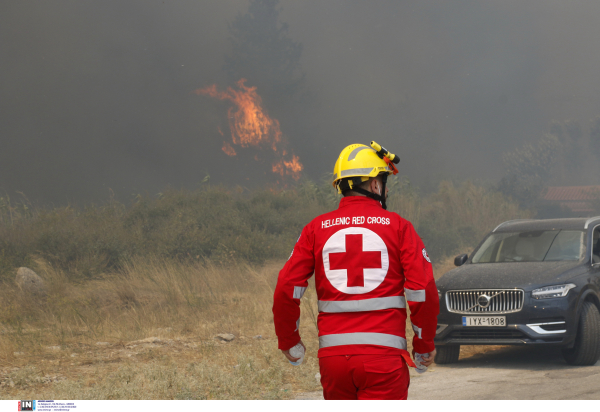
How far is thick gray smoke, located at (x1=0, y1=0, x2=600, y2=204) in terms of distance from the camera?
53.2 metres

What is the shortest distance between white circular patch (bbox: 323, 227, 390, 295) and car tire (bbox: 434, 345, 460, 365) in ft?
19.5

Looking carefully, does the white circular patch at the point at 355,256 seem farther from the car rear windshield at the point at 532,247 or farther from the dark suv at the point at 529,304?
the car rear windshield at the point at 532,247

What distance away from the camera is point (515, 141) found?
102 meters

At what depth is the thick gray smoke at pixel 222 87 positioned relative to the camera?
53.2 meters

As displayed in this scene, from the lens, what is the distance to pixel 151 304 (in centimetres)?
1340

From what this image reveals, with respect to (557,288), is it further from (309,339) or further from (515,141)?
→ (515,141)

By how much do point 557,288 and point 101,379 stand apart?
5.86 m

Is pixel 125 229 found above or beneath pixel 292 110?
beneath

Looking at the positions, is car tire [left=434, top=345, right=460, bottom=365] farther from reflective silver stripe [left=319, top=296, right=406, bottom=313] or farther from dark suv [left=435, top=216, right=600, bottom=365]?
reflective silver stripe [left=319, top=296, right=406, bottom=313]

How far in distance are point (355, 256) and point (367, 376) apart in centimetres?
62

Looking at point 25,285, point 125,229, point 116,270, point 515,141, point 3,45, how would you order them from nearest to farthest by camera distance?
point 25,285 → point 116,270 → point 125,229 → point 3,45 → point 515,141

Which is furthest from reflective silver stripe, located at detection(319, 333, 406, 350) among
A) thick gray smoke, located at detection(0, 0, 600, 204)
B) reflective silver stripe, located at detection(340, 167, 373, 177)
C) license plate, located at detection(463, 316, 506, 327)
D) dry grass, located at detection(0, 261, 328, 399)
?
thick gray smoke, located at detection(0, 0, 600, 204)

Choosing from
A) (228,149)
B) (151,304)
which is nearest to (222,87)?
(228,149)

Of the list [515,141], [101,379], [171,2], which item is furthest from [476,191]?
[515,141]
